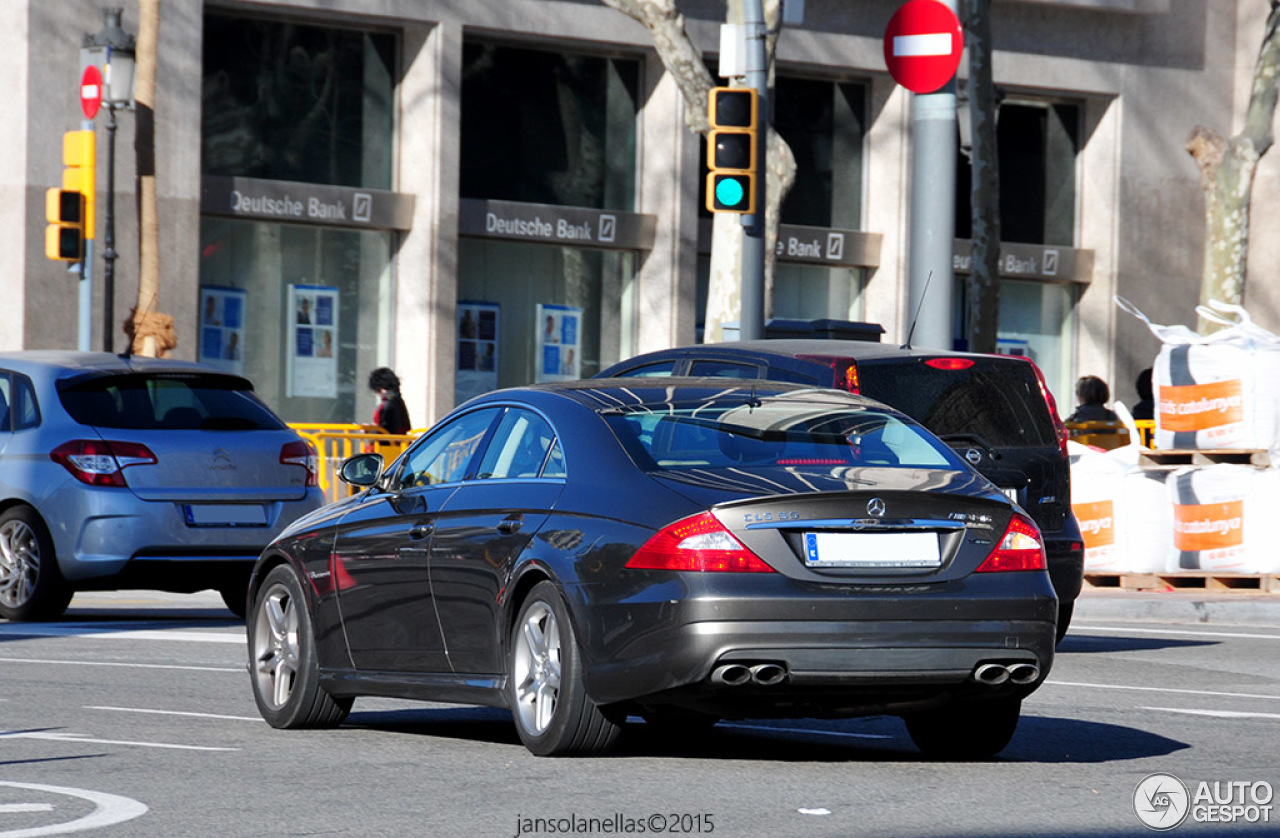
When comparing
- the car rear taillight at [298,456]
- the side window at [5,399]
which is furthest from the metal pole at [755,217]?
the side window at [5,399]

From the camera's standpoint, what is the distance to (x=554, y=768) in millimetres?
7582

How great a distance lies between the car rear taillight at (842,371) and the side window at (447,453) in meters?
2.88

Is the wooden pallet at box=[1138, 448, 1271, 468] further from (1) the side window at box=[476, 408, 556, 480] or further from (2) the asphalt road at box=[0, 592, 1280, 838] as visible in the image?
(1) the side window at box=[476, 408, 556, 480]

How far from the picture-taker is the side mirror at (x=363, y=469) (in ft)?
30.2

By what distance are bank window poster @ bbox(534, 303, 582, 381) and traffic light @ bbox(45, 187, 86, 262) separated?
10.5 metres

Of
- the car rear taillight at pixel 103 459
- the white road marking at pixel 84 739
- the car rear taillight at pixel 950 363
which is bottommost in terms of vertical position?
the white road marking at pixel 84 739

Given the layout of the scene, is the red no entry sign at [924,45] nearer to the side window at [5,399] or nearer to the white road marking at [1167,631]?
the white road marking at [1167,631]

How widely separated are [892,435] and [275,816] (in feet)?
9.08

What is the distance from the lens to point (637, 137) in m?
31.6

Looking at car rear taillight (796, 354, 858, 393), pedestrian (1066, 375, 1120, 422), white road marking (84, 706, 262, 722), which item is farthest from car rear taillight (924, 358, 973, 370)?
pedestrian (1066, 375, 1120, 422)

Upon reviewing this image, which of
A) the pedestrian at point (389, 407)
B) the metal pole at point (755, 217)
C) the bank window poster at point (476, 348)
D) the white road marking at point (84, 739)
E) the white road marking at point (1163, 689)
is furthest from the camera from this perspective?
the bank window poster at point (476, 348)

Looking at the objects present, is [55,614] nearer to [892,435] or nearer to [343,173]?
[892,435]

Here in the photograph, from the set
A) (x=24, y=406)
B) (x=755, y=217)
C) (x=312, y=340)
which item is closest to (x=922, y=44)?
(x=755, y=217)

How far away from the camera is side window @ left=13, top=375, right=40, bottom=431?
14.2 m
